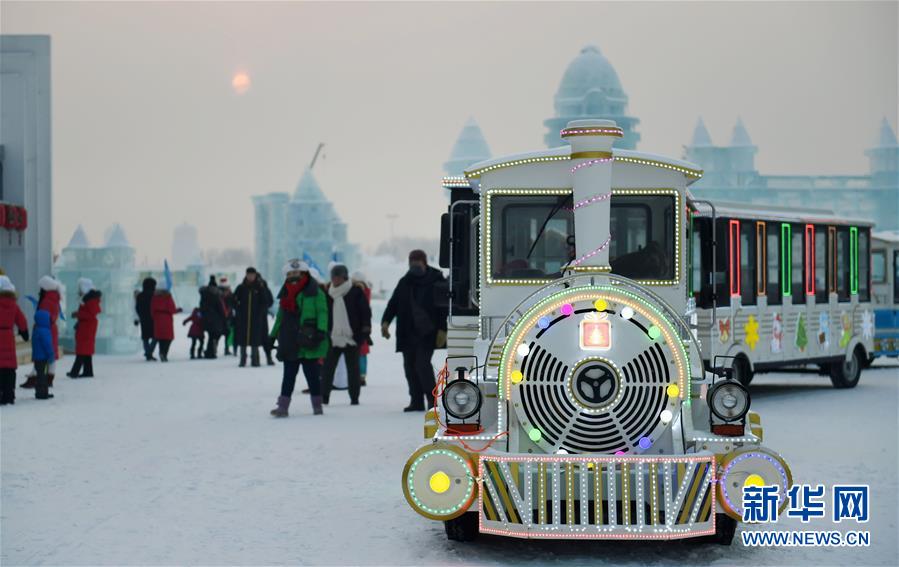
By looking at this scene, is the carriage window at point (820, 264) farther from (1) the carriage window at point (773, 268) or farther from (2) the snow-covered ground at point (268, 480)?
(2) the snow-covered ground at point (268, 480)

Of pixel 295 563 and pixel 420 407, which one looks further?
pixel 420 407

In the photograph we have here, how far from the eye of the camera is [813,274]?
1966cm

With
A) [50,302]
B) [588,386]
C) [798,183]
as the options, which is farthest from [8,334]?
[798,183]

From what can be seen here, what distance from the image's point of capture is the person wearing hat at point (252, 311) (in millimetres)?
25109

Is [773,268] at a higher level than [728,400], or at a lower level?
higher

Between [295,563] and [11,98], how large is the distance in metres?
24.6

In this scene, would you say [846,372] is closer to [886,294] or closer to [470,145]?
[886,294]

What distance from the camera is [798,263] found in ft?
63.4

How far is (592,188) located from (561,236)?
1.35 metres

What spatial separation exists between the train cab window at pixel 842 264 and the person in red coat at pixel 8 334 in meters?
11.6

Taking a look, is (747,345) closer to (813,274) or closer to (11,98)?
(813,274)

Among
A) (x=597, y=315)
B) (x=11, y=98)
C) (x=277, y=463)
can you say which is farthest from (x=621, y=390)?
(x=11, y=98)

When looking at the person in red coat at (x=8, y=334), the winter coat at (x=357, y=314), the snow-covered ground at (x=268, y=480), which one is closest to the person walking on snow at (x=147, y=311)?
the snow-covered ground at (x=268, y=480)

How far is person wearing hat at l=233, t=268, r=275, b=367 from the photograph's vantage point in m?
25.1
